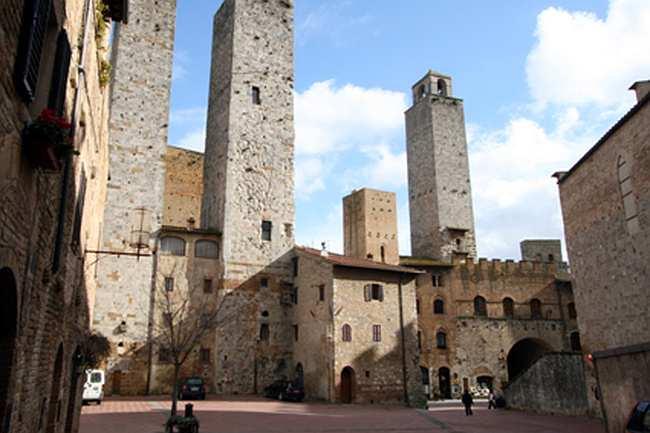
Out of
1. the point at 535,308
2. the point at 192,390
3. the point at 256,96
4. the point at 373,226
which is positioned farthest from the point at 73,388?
the point at 535,308

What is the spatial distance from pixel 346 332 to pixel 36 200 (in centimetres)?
2258

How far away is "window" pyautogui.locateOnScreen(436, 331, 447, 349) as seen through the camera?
35.3m

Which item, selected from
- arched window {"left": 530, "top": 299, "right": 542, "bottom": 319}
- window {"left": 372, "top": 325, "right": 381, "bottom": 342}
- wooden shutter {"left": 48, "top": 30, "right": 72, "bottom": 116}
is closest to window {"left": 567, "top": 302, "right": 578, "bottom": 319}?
arched window {"left": 530, "top": 299, "right": 542, "bottom": 319}

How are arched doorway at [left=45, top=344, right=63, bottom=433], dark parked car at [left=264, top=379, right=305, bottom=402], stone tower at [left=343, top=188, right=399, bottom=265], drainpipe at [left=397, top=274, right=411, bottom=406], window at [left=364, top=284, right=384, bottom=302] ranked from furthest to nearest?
1. stone tower at [left=343, top=188, right=399, bottom=265]
2. window at [left=364, top=284, right=384, bottom=302]
3. drainpipe at [left=397, top=274, right=411, bottom=406]
4. dark parked car at [left=264, top=379, right=305, bottom=402]
5. arched doorway at [left=45, top=344, right=63, bottom=433]

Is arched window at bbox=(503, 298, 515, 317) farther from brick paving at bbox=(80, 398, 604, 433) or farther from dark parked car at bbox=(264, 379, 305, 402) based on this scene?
dark parked car at bbox=(264, 379, 305, 402)

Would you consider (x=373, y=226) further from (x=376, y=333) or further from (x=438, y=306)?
(x=376, y=333)

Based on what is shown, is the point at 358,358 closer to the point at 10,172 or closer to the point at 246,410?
the point at 246,410

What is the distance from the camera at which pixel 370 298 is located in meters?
28.0

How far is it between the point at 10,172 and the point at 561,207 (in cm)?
2271

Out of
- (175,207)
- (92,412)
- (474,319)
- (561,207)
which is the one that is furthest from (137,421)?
(474,319)

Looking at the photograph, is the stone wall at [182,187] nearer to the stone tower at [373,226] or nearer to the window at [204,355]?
the window at [204,355]

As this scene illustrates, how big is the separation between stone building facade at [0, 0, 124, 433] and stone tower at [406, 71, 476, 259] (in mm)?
33109

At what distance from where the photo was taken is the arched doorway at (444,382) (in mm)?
34781

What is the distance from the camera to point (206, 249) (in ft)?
98.9
